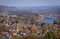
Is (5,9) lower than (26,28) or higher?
higher

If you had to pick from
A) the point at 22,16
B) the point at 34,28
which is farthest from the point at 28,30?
the point at 22,16

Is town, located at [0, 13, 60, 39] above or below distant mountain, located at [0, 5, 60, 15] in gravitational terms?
below

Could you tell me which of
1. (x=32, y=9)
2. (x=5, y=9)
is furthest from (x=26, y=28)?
(x=5, y=9)

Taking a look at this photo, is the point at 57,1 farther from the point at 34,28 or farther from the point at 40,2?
the point at 34,28

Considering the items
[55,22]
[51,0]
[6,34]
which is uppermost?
[51,0]

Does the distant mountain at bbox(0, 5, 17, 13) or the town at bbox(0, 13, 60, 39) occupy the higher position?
the distant mountain at bbox(0, 5, 17, 13)

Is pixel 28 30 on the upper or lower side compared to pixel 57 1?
lower

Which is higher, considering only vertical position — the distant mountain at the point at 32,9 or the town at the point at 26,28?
the distant mountain at the point at 32,9

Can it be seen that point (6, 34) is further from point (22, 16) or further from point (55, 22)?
point (55, 22)

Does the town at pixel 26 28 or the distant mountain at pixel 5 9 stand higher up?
the distant mountain at pixel 5 9

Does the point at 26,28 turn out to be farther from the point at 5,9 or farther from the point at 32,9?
the point at 5,9
